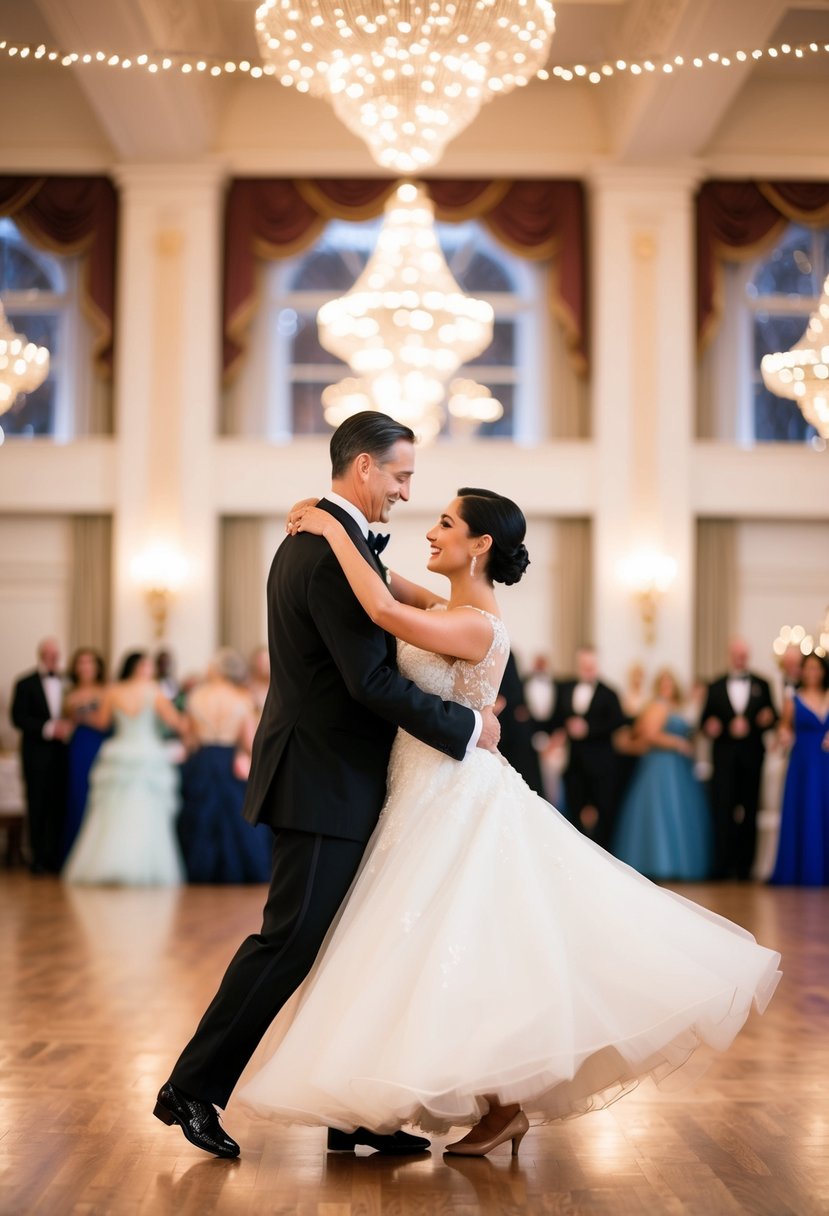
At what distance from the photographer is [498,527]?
127 inches

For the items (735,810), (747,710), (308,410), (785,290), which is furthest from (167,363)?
(735,810)

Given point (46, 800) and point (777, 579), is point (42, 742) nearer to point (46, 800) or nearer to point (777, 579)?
point (46, 800)

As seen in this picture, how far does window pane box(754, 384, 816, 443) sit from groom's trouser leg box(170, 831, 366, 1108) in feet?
32.0

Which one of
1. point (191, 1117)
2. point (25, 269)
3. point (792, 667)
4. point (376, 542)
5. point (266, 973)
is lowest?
point (191, 1117)

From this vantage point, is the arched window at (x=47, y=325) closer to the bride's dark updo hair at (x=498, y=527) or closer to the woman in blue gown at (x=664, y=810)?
the woman in blue gown at (x=664, y=810)

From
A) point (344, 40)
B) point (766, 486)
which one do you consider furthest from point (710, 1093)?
point (766, 486)

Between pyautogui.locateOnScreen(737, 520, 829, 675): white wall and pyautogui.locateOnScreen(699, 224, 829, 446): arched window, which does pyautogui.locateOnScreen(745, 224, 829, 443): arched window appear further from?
pyautogui.locateOnScreen(737, 520, 829, 675): white wall

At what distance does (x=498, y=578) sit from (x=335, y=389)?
6.08 m

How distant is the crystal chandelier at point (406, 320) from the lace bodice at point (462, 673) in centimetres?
479

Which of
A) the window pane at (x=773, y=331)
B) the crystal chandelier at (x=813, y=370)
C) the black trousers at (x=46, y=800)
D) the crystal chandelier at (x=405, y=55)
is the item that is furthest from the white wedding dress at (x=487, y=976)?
the window pane at (x=773, y=331)

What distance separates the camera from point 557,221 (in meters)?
11.8

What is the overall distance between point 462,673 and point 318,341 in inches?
368

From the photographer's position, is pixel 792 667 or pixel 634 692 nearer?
pixel 792 667

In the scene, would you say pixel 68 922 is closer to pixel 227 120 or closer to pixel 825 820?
pixel 825 820
